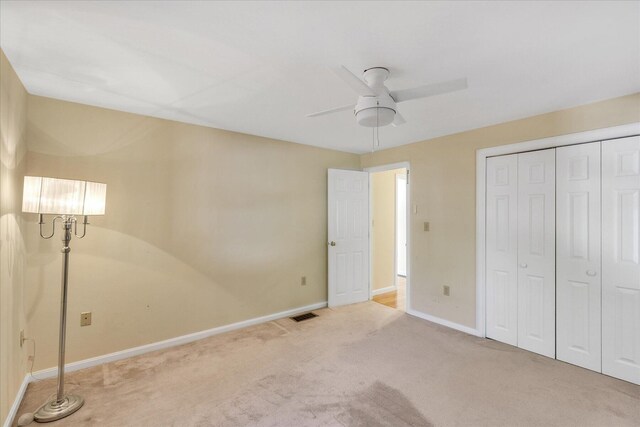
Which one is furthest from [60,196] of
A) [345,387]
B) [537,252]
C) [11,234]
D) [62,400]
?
[537,252]

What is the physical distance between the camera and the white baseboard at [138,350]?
2.18 metres

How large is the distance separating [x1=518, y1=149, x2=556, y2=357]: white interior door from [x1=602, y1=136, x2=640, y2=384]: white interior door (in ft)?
1.20

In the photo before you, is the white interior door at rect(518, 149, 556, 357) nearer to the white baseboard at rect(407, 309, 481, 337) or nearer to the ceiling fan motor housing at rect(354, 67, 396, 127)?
the white baseboard at rect(407, 309, 481, 337)

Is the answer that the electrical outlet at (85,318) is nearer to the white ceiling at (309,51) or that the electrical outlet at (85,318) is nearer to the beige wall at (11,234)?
the beige wall at (11,234)

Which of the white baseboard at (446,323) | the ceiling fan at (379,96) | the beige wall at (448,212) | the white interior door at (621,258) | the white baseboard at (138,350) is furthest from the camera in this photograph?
the white baseboard at (446,323)

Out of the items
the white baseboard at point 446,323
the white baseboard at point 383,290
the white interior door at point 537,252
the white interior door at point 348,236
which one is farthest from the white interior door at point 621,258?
the white baseboard at point 383,290

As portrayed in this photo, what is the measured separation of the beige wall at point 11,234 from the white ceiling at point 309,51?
0.76 ft

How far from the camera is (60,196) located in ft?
6.50

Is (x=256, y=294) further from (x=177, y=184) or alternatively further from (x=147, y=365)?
(x=177, y=184)

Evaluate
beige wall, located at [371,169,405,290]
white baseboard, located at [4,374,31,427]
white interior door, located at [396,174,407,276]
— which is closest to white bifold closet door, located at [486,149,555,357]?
beige wall, located at [371,169,405,290]

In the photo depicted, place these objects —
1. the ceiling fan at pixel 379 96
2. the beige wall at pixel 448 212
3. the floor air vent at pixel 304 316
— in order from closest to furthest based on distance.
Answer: the ceiling fan at pixel 379 96
the beige wall at pixel 448 212
the floor air vent at pixel 304 316

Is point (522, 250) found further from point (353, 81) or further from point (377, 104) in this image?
point (353, 81)

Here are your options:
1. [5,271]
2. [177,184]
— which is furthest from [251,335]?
[5,271]

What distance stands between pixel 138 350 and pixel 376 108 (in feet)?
10.2
